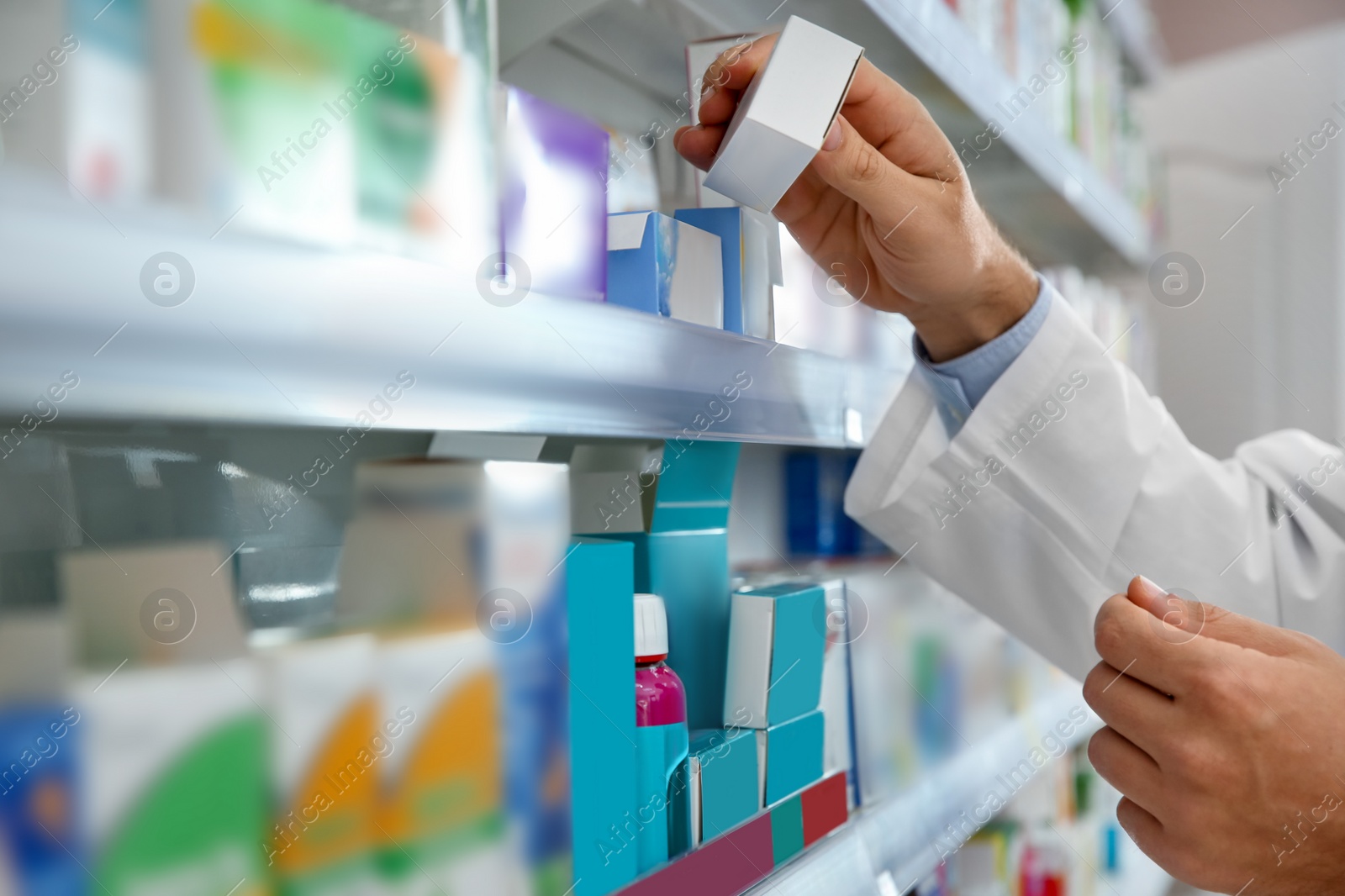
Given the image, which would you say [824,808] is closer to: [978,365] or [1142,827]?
[1142,827]

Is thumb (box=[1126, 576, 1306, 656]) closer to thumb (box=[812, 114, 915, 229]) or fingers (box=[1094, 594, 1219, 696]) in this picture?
fingers (box=[1094, 594, 1219, 696])

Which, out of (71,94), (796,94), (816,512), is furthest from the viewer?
(816,512)

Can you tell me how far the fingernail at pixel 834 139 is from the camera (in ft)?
2.32

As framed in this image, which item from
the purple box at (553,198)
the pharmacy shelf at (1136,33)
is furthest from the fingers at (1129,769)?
the pharmacy shelf at (1136,33)

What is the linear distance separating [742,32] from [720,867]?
79cm

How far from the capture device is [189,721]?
39cm

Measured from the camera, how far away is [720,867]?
649 millimetres

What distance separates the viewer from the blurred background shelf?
0.89m

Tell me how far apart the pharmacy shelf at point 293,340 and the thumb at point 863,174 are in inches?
8.0

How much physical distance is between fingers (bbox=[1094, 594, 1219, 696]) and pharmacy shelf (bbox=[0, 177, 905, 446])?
15.3 inches

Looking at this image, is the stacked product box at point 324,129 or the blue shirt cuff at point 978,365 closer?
the stacked product box at point 324,129

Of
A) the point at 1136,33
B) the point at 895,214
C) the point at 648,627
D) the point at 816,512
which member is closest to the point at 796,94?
the point at 895,214

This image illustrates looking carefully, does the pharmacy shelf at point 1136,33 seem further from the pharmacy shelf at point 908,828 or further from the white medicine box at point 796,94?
the white medicine box at point 796,94

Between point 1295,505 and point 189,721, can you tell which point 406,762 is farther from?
point 1295,505
